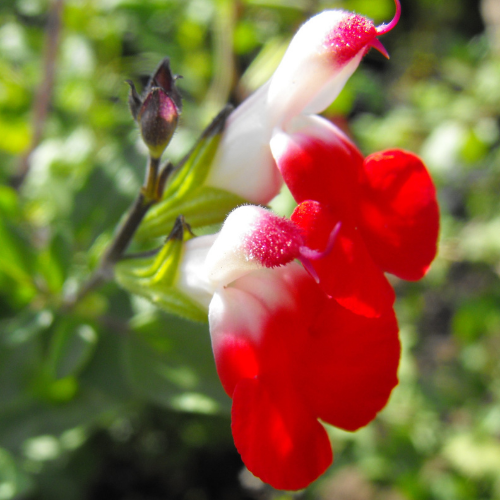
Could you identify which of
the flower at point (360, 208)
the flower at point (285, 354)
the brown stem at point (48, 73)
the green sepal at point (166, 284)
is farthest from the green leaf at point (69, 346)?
the brown stem at point (48, 73)

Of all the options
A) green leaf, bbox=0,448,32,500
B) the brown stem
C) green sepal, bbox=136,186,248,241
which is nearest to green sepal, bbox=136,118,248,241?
green sepal, bbox=136,186,248,241

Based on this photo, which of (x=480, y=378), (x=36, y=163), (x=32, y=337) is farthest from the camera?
(x=480, y=378)

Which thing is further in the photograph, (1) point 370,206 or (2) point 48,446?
(2) point 48,446

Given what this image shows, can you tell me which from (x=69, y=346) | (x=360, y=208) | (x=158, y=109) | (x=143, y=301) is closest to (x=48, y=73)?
(x=143, y=301)

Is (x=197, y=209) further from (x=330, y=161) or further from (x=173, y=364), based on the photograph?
(x=173, y=364)

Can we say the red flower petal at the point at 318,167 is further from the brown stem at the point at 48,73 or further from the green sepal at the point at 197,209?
the brown stem at the point at 48,73

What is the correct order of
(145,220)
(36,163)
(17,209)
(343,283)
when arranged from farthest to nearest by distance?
(36,163) < (17,209) < (145,220) < (343,283)

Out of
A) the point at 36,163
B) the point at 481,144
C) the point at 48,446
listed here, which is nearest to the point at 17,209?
the point at 36,163

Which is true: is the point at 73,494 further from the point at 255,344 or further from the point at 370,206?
the point at 370,206
